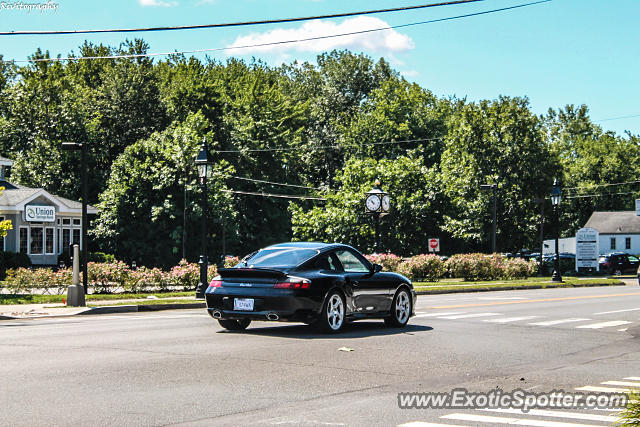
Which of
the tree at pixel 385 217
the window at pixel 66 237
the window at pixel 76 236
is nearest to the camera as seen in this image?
the window at pixel 66 237

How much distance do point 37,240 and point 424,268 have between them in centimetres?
2325

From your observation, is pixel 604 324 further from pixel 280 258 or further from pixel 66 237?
pixel 66 237

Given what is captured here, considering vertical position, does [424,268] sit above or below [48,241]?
below

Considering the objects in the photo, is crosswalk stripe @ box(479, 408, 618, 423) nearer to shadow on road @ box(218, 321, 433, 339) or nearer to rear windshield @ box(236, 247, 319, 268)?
shadow on road @ box(218, 321, 433, 339)

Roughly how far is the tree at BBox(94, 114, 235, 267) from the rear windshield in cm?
3598

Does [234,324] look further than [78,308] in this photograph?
No

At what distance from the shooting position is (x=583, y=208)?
10238cm

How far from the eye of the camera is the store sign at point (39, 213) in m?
46.6

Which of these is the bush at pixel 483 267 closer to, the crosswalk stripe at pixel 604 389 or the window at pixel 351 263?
the window at pixel 351 263

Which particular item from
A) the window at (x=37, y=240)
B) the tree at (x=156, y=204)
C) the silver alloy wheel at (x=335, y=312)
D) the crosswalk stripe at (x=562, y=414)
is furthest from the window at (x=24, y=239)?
the crosswalk stripe at (x=562, y=414)

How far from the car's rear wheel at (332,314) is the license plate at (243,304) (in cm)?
119

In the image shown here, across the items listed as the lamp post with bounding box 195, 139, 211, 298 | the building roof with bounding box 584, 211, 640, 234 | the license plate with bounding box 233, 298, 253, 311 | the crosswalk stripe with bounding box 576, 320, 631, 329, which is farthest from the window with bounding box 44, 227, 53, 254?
the building roof with bounding box 584, 211, 640, 234

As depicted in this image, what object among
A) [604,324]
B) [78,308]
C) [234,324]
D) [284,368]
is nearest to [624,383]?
[284,368]

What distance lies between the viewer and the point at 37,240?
48.2 m
